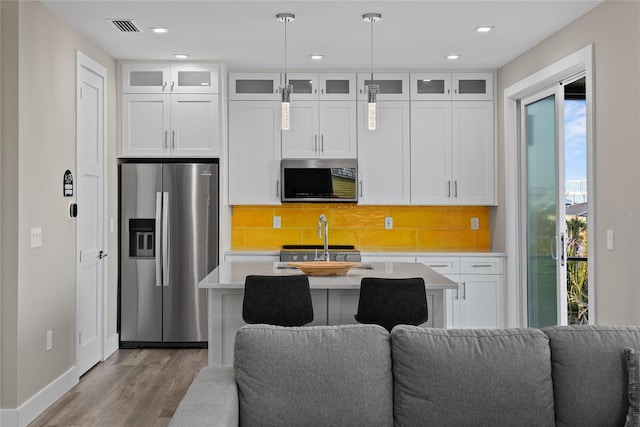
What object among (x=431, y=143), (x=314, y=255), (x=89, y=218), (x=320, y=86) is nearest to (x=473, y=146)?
(x=431, y=143)

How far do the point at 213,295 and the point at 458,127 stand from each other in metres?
3.37

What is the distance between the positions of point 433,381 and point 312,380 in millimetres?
441

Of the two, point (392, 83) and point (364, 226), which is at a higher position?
point (392, 83)

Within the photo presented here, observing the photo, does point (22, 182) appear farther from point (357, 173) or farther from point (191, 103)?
point (357, 173)

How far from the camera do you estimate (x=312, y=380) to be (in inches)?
88.1

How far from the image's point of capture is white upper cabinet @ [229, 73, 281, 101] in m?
6.05

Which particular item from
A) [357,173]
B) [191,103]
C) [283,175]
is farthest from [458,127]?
[191,103]

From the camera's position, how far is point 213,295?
3.77 m

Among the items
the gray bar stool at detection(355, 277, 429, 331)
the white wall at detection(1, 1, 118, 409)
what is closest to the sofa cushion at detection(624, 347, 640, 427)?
the gray bar stool at detection(355, 277, 429, 331)

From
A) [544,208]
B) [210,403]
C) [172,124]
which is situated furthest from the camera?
[172,124]

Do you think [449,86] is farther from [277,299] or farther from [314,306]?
[277,299]

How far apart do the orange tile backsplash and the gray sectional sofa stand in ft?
13.6

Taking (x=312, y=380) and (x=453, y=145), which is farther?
(x=453, y=145)

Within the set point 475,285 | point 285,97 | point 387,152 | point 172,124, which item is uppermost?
point 172,124
